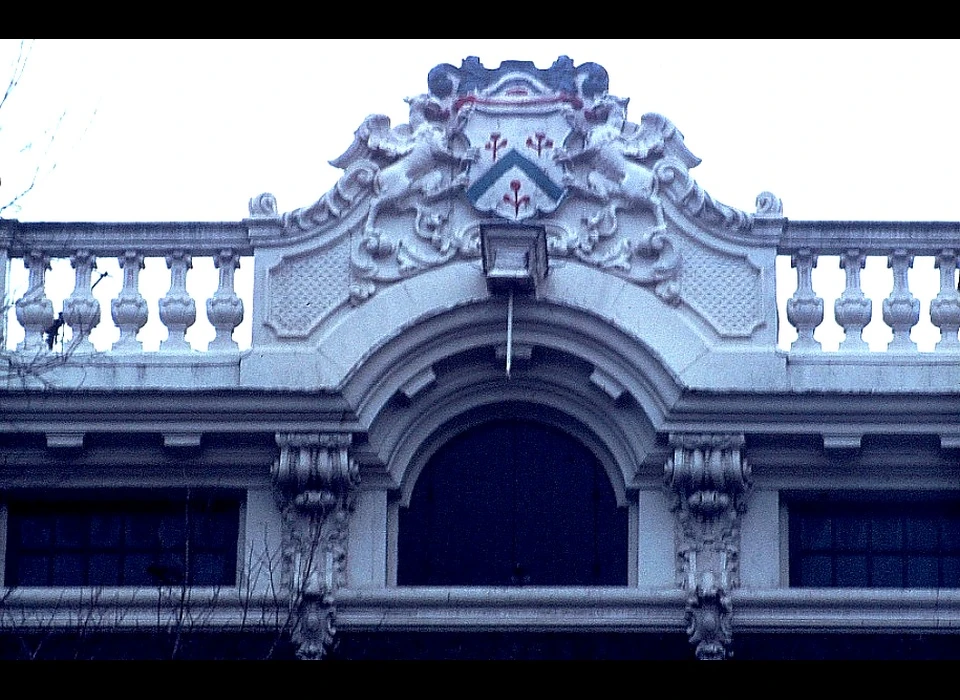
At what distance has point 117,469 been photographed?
1566cm

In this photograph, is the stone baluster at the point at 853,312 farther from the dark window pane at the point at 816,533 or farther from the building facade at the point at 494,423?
the dark window pane at the point at 816,533

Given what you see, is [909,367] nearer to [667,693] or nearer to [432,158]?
[432,158]

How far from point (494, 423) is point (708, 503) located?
1897mm

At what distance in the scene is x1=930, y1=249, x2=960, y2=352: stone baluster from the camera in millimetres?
15508

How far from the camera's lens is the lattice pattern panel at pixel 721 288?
51.1 ft

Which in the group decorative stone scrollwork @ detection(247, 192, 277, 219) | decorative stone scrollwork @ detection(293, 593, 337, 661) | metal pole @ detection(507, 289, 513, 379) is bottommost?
decorative stone scrollwork @ detection(293, 593, 337, 661)

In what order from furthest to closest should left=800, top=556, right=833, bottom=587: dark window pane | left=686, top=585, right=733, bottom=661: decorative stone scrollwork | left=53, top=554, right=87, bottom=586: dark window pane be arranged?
1. left=53, top=554, right=87, bottom=586: dark window pane
2. left=800, top=556, right=833, bottom=587: dark window pane
3. left=686, top=585, right=733, bottom=661: decorative stone scrollwork

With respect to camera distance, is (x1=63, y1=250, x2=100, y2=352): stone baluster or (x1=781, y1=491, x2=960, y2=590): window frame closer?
(x1=781, y1=491, x2=960, y2=590): window frame

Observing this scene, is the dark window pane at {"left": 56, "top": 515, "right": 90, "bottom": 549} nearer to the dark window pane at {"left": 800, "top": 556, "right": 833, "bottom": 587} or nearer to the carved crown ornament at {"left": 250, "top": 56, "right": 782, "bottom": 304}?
the carved crown ornament at {"left": 250, "top": 56, "right": 782, "bottom": 304}

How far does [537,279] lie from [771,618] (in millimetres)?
3029

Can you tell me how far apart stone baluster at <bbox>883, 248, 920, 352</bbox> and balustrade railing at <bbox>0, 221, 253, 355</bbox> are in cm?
496

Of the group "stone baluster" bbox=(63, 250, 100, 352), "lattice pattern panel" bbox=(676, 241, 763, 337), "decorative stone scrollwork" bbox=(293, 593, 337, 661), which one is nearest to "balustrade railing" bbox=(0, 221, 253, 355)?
"stone baluster" bbox=(63, 250, 100, 352)

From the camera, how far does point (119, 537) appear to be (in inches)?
616

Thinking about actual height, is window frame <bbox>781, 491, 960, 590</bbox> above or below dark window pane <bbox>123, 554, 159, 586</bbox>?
above
